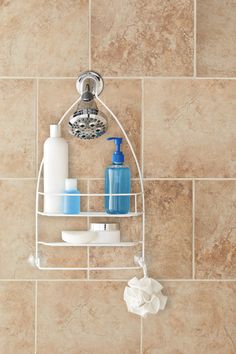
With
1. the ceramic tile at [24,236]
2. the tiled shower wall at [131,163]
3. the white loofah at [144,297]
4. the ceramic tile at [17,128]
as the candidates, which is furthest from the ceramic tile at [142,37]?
the white loofah at [144,297]

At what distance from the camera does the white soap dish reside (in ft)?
5.28

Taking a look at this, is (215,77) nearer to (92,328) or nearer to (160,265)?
(160,265)

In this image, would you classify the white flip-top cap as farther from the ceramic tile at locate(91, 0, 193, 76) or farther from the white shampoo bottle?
the ceramic tile at locate(91, 0, 193, 76)

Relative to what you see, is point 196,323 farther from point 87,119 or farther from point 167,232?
point 87,119

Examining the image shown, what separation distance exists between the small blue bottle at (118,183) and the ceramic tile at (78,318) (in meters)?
0.28

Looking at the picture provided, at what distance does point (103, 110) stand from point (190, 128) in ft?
0.98

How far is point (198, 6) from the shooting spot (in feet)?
5.74

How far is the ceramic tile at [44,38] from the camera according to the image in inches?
68.4

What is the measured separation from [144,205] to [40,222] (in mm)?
353

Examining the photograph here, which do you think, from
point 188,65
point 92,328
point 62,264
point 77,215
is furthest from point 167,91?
point 92,328

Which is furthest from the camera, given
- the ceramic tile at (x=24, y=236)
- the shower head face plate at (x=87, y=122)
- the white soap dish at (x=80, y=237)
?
the ceramic tile at (x=24, y=236)

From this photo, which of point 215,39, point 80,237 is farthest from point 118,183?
point 215,39

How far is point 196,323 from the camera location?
5.74ft

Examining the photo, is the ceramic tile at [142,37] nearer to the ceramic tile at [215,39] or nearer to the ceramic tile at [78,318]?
the ceramic tile at [215,39]
